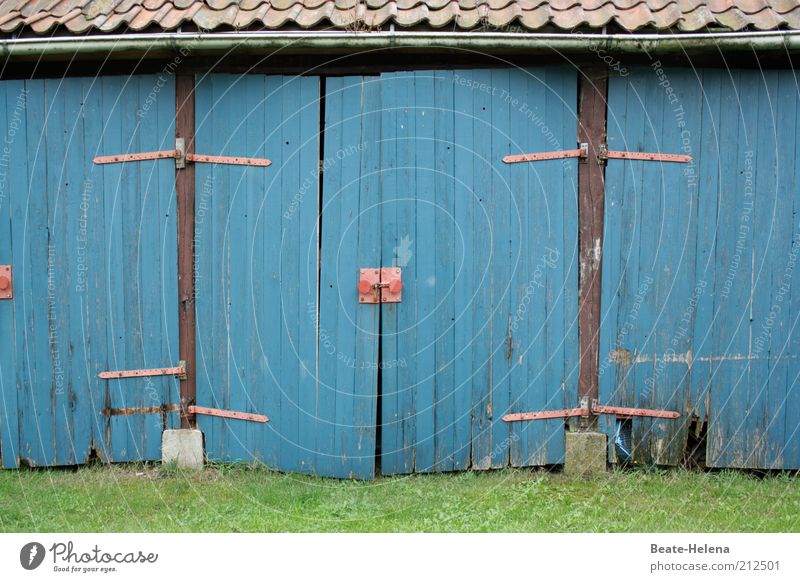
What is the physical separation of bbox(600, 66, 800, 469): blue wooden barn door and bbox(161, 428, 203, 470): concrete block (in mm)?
2742

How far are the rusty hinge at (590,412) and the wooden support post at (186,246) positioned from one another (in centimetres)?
214

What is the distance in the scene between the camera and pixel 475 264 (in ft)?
19.4

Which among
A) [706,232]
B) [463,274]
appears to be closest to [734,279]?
[706,232]

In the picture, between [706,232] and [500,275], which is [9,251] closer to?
[500,275]

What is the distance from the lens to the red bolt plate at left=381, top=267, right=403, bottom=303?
5863 mm

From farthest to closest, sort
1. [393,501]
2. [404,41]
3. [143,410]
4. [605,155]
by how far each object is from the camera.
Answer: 1. [143,410]
2. [605,155]
3. [393,501]
4. [404,41]

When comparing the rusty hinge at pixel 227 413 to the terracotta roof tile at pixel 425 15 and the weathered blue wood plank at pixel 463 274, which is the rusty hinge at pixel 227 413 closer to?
the weathered blue wood plank at pixel 463 274

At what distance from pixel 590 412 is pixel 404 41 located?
2.67 meters

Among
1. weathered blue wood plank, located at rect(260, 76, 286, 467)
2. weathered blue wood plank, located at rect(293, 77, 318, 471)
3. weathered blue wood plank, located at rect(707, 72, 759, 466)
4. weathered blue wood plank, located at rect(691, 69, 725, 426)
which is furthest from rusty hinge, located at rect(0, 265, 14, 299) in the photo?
weathered blue wood plank, located at rect(707, 72, 759, 466)

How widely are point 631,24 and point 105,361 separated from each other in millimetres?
4018

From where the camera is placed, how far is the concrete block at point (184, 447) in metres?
6.09

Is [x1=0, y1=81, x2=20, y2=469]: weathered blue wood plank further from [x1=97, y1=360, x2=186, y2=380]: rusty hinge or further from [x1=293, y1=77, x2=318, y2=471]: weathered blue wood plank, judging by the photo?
[x1=293, y1=77, x2=318, y2=471]: weathered blue wood plank

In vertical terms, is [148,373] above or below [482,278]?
below

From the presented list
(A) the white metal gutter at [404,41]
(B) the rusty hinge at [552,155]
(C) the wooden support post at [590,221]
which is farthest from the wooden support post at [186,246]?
(C) the wooden support post at [590,221]
